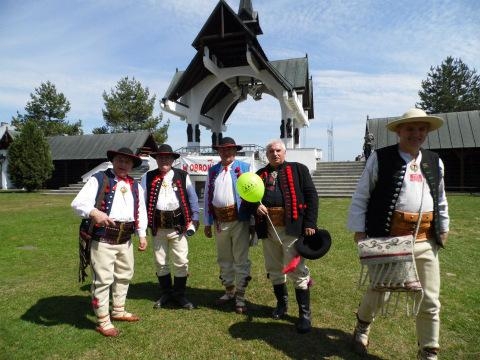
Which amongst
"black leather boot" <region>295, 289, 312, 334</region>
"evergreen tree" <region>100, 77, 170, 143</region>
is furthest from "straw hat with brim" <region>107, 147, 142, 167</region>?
"evergreen tree" <region>100, 77, 170, 143</region>

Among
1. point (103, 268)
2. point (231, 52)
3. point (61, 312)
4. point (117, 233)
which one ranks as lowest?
point (61, 312)

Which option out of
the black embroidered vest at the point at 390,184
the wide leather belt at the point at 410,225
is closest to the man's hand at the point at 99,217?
the black embroidered vest at the point at 390,184

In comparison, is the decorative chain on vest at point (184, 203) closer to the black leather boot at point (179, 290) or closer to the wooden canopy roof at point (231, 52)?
the black leather boot at point (179, 290)

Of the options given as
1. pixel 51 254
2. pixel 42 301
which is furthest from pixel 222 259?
pixel 51 254

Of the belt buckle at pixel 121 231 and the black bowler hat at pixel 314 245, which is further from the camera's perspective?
the belt buckle at pixel 121 231

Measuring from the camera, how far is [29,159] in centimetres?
2536

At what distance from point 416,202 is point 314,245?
1214mm

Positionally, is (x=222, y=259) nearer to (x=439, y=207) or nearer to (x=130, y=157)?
(x=130, y=157)

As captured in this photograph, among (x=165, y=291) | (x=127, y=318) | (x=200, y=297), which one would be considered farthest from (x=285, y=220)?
(x=127, y=318)

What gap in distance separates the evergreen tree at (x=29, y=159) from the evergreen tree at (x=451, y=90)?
4182 cm

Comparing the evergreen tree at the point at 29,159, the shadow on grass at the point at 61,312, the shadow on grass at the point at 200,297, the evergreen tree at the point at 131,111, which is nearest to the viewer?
the shadow on grass at the point at 61,312

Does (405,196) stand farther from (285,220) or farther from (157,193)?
(157,193)

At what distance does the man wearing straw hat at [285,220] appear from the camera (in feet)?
12.7

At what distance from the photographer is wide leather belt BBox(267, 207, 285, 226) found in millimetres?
3953
